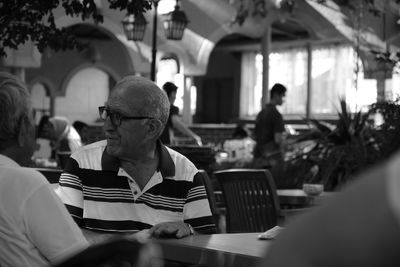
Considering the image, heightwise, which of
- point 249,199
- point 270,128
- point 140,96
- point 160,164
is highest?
point 140,96

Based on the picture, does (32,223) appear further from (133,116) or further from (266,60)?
(266,60)

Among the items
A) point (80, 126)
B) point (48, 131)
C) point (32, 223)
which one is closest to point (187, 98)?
point (80, 126)

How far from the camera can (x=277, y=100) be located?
36.4 ft

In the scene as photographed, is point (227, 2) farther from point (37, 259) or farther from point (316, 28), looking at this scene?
point (37, 259)

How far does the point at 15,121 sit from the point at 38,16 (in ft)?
8.94

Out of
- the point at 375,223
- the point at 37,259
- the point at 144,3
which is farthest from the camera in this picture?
the point at 144,3

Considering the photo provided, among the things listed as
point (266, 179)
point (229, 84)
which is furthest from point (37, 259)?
point (229, 84)

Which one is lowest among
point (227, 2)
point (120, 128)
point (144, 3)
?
point (120, 128)

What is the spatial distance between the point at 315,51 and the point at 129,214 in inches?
734

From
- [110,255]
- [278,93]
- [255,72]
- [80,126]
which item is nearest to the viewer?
[110,255]

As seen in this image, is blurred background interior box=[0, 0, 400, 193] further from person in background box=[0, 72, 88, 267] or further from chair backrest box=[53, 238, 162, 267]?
chair backrest box=[53, 238, 162, 267]

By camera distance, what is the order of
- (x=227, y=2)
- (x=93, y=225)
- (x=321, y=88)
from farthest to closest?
1. (x=321, y=88)
2. (x=227, y=2)
3. (x=93, y=225)

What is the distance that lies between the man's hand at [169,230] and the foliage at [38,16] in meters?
2.05

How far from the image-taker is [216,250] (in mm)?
2580
